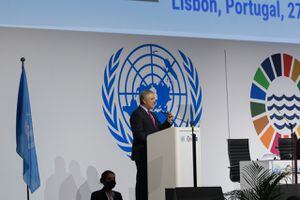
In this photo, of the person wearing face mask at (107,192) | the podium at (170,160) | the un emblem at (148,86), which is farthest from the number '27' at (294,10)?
the person wearing face mask at (107,192)

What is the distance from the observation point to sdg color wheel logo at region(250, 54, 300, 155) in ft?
32.7

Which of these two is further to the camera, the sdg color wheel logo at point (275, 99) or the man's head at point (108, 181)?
the sdg color wheel logo at point (275, 99)

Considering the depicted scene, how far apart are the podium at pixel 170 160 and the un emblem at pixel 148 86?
9.38ft

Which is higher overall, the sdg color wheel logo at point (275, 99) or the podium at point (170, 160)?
the sdg color wheel logo at point (275, 99)

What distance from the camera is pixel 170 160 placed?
5.77 meters

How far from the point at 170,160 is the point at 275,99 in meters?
4.78

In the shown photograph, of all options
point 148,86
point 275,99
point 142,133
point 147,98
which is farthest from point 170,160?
point 275,99

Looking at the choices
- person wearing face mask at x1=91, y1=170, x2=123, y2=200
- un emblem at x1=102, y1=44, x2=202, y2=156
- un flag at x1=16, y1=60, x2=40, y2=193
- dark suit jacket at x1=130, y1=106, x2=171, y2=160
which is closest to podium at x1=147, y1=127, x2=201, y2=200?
dark suit jacket at x1=130, y1=106, x2=171, y2=160

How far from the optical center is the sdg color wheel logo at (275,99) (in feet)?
32.7

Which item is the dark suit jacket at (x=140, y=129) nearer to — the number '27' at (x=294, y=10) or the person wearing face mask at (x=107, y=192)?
the person wearing face mask at (x=107, y=192)

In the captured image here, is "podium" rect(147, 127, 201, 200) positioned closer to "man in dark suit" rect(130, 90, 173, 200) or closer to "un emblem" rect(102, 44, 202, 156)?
"man in dark suit" rect(130, 90, 173, 200)

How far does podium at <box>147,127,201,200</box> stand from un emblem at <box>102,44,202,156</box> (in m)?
2.86

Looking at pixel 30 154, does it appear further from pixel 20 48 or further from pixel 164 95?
pixel 164 95

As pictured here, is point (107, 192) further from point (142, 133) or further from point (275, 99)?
point (275, 99)
